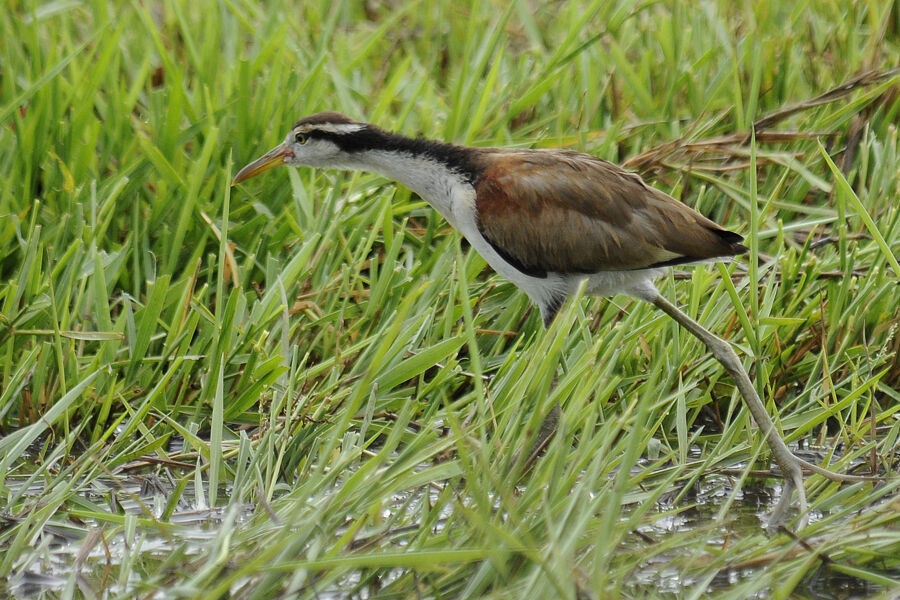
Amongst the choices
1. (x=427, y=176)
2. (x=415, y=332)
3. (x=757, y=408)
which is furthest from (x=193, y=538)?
(x=757, y=408)

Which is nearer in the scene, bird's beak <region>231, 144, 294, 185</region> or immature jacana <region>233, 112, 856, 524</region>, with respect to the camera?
immature jacana <region>233, 112, 856, 524</region>

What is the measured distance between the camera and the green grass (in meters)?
3.55

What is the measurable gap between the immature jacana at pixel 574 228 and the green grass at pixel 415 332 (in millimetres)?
182

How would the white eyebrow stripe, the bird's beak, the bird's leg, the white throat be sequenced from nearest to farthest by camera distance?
1. the bird's leg
2. the white throat
3. the white eyebrow stripe
4. the bird's beak

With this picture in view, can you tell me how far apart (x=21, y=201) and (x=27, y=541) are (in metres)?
2.16

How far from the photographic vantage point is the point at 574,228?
15.3 ft

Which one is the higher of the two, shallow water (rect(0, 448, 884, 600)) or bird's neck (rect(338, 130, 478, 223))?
bird's neck (rect(338, 130, 478, 223))

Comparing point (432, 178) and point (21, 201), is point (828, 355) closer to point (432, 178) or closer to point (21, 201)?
point (432, 178)

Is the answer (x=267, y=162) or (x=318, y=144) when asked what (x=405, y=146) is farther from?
(x=267, y=162)

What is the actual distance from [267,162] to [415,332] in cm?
101

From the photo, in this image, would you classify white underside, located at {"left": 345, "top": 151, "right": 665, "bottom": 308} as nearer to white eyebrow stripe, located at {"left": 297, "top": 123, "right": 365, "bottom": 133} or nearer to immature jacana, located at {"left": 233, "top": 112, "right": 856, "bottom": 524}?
immature jacana, located at {"left": 233, "top": 112, "right": 856, "bottom": 524}

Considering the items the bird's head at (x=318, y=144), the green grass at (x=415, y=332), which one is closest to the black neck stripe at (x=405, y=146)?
the bird's head at (x=318, y=144)

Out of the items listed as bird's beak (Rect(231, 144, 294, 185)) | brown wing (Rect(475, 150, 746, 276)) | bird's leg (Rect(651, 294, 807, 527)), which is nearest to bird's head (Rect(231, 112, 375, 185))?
bird's beak (Rect(231, 144, 294, 185))

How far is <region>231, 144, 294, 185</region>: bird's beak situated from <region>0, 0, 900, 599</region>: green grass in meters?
0.18
